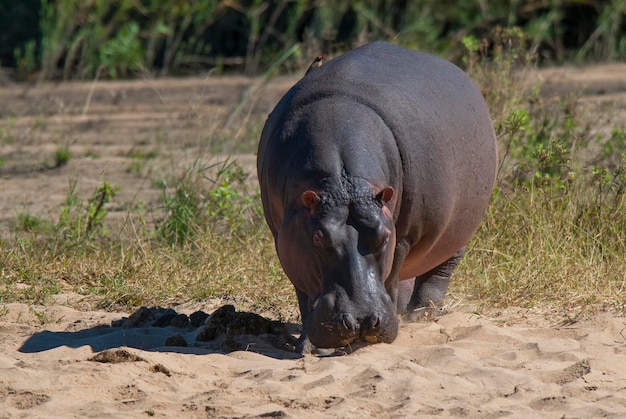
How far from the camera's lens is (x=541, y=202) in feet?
21.2

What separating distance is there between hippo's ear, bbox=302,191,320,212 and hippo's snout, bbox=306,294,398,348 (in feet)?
1.15

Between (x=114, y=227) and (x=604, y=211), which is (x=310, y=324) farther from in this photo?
(x=114, y=227)

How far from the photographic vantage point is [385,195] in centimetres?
438

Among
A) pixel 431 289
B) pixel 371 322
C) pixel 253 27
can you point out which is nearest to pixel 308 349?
pixel 371 322

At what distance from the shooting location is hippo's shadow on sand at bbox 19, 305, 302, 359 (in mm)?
4773

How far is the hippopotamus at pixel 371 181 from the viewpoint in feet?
14.2

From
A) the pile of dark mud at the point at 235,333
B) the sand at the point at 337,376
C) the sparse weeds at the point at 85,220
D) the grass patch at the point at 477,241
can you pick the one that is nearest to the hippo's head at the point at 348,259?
the sand at the point at 337,376

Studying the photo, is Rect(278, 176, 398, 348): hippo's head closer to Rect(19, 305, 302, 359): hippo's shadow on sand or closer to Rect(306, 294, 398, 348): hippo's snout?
Rect(306, 294, 398, 348): hippo's snout

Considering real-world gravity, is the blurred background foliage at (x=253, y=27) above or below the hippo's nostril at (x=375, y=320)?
above

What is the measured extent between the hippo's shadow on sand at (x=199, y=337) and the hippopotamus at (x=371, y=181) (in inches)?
8.2

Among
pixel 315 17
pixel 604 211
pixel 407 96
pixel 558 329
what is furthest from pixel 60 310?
pixel 315 17

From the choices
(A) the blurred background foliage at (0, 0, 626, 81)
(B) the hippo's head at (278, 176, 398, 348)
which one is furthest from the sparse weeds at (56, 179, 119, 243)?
(A) the blurred background foliage at (0, 0, 626, 81)

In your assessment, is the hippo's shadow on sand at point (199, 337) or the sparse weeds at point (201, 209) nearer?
the hippo's shadow on sand at point (199, 337)

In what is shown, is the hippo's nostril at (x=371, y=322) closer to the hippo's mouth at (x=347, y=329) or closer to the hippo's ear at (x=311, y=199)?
the hippo's mouth at (x=347, y=329)
